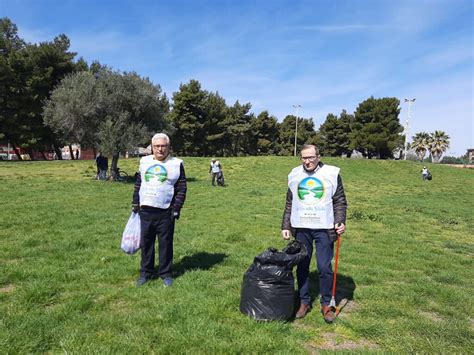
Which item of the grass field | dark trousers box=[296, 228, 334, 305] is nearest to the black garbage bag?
the grass field

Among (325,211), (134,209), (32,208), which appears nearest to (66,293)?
(134,209)

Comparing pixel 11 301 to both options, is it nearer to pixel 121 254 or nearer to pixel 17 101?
pixel 121 254

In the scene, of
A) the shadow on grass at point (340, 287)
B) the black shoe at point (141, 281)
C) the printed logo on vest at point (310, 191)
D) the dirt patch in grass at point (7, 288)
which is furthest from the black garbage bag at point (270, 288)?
the dirt patch in grass at point (7, 288)

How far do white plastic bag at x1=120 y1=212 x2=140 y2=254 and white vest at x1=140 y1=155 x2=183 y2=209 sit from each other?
31 centimetres

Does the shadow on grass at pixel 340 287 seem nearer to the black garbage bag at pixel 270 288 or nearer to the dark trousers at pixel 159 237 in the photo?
the black garbage bag at pixel 270 288

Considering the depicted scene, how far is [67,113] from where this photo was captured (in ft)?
62.8

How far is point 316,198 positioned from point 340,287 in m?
1.91

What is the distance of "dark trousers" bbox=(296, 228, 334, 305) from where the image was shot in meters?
4.49

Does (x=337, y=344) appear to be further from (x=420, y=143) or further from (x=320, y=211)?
(x=420, y=143)

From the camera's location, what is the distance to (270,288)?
421 centimetres

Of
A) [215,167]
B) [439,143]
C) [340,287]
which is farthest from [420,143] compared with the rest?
[340,287]

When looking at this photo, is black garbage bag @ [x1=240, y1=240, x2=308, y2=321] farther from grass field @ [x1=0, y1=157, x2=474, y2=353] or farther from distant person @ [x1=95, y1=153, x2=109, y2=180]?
distant person @ [x1=95, y1=153, x2=109, y2=180]

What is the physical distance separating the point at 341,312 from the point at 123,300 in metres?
2.70

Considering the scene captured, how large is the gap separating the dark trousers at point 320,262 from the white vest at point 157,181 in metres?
1.85
